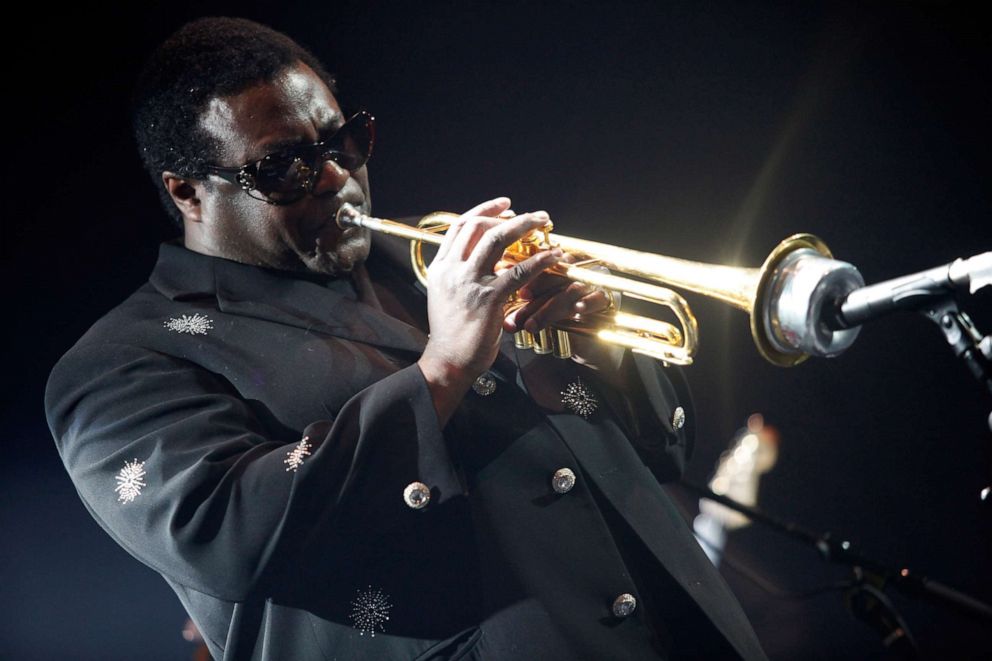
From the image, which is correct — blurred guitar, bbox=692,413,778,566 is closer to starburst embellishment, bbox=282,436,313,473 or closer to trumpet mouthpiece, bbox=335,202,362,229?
trumpet mouthpiece, bbox=335,202,362,229

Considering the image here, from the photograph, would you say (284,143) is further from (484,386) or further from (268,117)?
(484,386)

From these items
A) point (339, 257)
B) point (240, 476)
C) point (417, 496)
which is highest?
point (339, 257)

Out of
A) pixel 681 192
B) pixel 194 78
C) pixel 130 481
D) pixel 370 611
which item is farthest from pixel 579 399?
pixel 681 192

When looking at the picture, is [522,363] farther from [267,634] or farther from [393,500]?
[267,634]

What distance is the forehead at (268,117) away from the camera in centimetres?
242

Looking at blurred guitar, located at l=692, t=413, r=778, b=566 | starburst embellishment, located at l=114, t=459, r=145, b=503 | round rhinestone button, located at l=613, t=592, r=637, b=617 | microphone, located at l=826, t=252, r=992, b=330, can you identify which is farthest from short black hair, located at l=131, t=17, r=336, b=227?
blurred guitar, located at l=692, t=413, r=778, b=566

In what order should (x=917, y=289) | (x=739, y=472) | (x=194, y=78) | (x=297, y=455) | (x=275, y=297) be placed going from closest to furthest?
(x=917, y=289) < (x=297, y=455) < (x=275, y=297) < (x=194, y=78) < (x=739, y=472)

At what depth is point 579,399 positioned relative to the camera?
2168 millimetres

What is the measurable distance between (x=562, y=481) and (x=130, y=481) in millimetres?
1020

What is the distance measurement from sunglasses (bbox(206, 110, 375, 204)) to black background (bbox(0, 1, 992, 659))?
751 millimetres

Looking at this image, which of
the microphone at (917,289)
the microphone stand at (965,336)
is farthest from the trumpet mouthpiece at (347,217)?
the microphone stand at (965,336)

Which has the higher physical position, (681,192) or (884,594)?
(681,192)

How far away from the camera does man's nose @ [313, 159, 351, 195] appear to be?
2436mm

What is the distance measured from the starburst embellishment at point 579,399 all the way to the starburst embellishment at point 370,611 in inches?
26.6
